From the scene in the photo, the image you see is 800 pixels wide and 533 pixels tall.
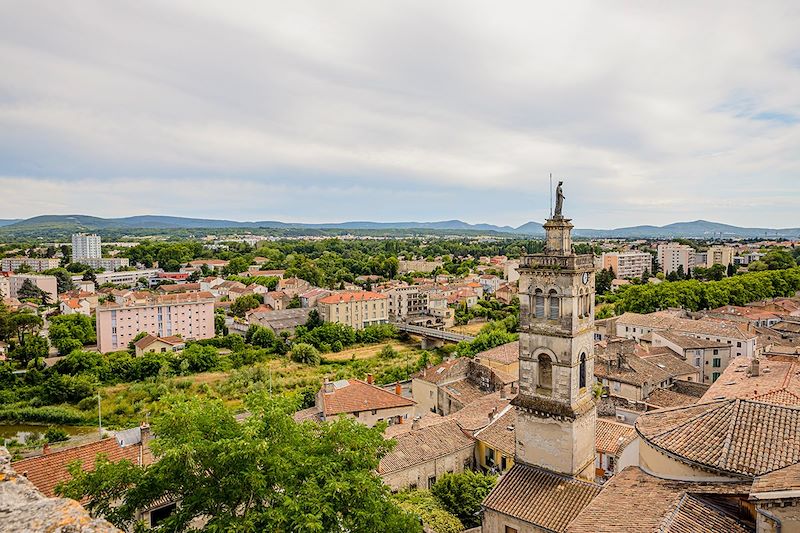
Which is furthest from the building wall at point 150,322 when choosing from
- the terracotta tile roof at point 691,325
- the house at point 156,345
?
the terracotta tile roof at point 691,325

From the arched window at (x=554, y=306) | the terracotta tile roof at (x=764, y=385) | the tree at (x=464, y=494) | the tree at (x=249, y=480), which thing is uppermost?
the arched window at (x=554, y=306)

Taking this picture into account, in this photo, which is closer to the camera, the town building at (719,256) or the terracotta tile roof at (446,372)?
the terracotta tile roof at (446,372)

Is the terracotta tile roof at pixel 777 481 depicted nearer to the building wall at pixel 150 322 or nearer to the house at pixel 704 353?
the house at pixel 704 353

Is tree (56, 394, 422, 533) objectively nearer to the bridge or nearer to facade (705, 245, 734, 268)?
the bridge

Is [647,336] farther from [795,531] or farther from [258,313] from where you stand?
[258,313]

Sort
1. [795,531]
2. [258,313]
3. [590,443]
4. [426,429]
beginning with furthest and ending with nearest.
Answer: [258,313] → [426,429] → [590,443] → [795,531]

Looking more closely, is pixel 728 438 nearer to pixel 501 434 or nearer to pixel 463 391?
pixel 501 434

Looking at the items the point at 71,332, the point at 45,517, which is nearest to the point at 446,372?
the point at 45,517

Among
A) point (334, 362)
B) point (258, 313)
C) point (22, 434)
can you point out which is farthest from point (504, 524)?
point (258, 313)
